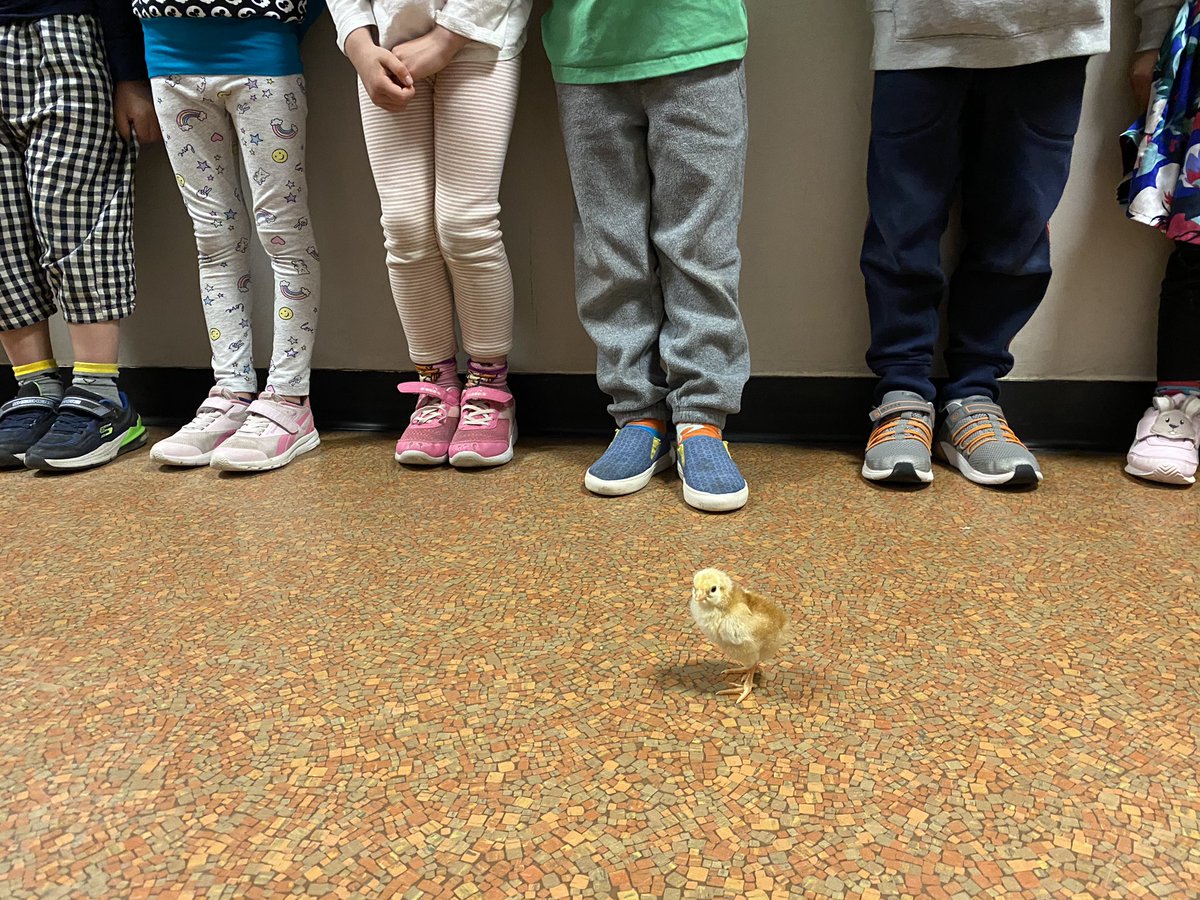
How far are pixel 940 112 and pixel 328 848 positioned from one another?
1.18 m

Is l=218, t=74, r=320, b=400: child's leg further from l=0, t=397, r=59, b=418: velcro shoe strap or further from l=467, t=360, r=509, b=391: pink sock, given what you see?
l=0, t=397, r=59, b=418: velcro shoe strap

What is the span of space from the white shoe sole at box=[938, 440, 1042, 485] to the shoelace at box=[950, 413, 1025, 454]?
2cm

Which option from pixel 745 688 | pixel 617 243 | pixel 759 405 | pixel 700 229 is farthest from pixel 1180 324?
pixel 745 688

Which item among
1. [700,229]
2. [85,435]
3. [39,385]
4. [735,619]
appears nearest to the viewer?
[735,619]

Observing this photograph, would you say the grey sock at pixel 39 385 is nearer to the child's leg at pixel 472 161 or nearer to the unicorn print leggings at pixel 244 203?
the unicorn print leggings at pixel 244 203

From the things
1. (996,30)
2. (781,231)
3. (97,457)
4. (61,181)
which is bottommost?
(97,457)

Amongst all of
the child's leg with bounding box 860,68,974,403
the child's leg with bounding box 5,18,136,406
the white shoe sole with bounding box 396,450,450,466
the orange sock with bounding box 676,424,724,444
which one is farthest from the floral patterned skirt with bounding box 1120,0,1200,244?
the child's leg with bounding box 5,18,136,406

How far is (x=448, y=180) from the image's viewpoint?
127cm

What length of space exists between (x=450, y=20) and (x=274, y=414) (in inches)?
27.7

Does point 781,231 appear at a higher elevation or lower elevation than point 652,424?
higher

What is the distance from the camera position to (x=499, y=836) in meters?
0.60

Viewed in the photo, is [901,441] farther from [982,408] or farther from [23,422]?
[23,422]

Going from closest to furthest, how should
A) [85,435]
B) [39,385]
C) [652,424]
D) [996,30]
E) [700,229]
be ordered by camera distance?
[996,30]
[700,229]
[652,424]
[85,435]
[39,385]

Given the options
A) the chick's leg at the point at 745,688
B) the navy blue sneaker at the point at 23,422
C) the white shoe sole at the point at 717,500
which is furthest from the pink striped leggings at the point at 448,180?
the chick's leg at the point at 745,688
